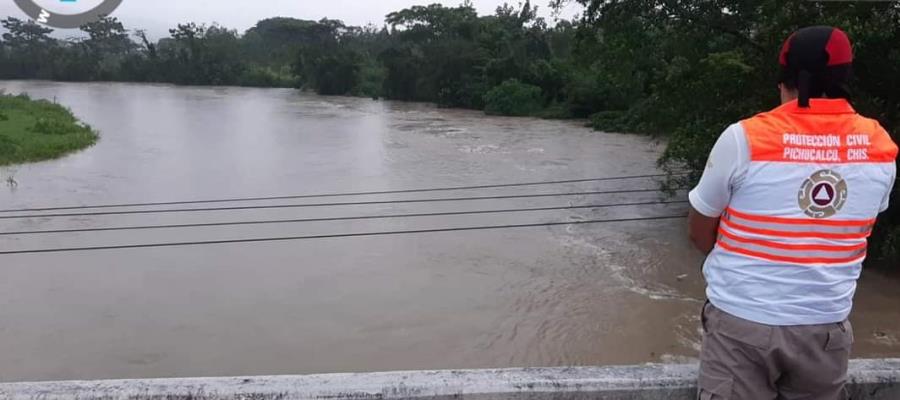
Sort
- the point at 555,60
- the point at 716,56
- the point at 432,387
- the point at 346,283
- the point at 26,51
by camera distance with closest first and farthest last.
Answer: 1. the point at 432,387
2. the point at 346,283
3. the point at 716,56
4. the point at 555,60
5. the point at 26,51

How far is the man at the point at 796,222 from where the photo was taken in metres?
1.37

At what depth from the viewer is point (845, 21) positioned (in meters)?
6.35

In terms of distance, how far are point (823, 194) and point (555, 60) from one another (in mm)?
26787

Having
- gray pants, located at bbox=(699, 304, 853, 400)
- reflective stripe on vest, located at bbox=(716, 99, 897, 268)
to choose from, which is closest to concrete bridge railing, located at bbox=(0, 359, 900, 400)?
gray pants, located at bbox=(699, 304, 853, 400)

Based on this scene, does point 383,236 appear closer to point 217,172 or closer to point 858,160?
point 217,172

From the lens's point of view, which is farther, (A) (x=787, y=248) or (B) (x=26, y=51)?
(B) (x=26, y=51)

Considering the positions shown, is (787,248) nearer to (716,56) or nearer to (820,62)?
(820,62)

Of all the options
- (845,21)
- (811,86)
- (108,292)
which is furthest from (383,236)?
(811,86)

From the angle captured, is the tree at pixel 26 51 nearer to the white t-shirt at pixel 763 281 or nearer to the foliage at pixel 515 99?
the foliage at pixel 515 99

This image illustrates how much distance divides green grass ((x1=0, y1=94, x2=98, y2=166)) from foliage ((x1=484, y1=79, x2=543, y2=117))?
499 inches

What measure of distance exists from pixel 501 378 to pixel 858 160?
88 cm

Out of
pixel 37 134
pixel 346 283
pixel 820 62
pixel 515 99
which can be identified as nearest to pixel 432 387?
pixel 820 62

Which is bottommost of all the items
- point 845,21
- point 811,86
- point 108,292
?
point 108,292

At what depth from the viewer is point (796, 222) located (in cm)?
139
